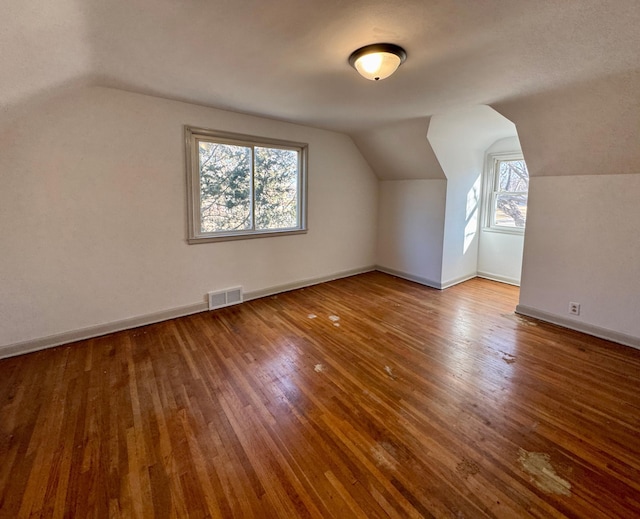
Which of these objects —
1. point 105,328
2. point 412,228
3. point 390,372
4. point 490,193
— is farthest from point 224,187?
point 490,193

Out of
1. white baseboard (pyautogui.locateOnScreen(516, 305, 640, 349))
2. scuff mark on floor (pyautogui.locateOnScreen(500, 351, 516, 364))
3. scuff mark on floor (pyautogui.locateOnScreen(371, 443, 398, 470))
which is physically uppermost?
white baseboard (pyautogui.locateOnScreen(516, 305, 640, 349))

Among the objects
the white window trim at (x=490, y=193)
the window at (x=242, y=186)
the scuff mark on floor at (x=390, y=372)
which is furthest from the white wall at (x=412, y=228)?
the scuff mark on floor at (x=390, y=372)

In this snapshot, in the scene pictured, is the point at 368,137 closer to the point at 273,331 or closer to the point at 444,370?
the point at 273,331

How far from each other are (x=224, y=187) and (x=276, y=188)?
2.51 ft

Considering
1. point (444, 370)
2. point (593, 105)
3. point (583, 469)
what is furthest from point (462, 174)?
point (583, 469)

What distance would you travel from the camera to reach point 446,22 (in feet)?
5.64

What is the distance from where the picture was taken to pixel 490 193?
5.14 m

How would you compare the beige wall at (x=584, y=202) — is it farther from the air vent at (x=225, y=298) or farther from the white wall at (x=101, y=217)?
the air vent at (x=225, y=298)

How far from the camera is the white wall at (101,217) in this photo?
2639 mm

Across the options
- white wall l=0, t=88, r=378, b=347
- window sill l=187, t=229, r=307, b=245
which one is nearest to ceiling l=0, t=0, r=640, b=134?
white wall l=0, t=88, r=378, b=347

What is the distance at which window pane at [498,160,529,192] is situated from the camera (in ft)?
15.7

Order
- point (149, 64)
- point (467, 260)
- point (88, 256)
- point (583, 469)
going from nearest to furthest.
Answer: point (583, 469) → point (149, 64) → point (88, 256) → point (467, 260)

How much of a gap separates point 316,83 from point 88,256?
2715 millimetres

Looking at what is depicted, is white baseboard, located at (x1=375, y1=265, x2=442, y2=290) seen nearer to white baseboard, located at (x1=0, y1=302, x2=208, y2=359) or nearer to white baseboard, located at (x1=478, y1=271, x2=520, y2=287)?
white baseboard, located at (x1=478, y1=271, x2=520, y2=287)
